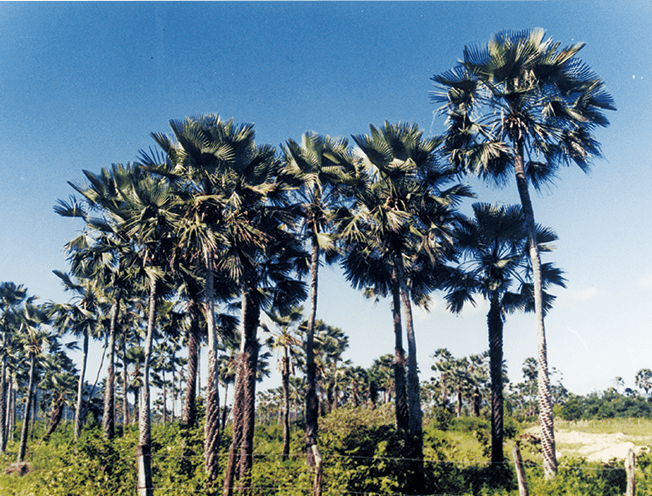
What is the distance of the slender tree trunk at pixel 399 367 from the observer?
1677 cm

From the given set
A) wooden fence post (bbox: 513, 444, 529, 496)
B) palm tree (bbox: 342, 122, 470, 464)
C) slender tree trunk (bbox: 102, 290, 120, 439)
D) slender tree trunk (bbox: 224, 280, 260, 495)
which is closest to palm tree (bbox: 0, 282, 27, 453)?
slender tree trunk (bbox: 102, 290, 120, 439)

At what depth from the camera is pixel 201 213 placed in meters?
14.8

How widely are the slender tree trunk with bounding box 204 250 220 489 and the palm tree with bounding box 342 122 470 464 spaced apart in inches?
205

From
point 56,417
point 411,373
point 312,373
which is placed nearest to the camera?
point 411,373

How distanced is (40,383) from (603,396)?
10494cm

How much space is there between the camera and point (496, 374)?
58.3ft

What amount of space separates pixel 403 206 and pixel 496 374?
24.3ft

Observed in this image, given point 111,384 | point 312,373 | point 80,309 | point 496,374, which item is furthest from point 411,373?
point 80,309

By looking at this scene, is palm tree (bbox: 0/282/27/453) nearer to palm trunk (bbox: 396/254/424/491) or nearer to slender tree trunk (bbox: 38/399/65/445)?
slender tree trunk (bbox: 38/399/65/445)

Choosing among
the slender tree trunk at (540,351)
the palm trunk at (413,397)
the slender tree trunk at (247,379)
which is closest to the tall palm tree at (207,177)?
the slender tree trunk at (247,379)

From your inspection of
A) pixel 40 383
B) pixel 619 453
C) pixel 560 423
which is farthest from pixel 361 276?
pixel 560 423

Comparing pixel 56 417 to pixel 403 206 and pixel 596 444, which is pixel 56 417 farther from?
pixel 596 444

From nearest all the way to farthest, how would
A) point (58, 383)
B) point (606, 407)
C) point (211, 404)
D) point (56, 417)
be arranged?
point (211, 404) → point (56, 417) → point (58, 383) → point (606, 407)

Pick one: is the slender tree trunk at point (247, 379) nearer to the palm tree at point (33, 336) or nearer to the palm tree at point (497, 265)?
the palm tree at point (497, 265)
